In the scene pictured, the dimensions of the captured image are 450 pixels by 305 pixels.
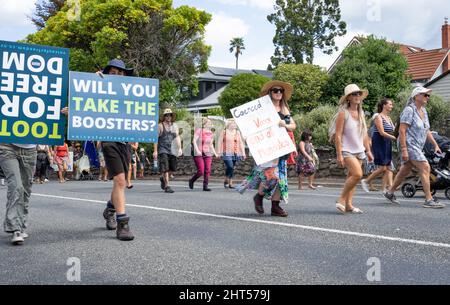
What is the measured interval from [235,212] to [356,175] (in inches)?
76.7

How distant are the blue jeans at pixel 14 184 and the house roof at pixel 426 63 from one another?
41519mm

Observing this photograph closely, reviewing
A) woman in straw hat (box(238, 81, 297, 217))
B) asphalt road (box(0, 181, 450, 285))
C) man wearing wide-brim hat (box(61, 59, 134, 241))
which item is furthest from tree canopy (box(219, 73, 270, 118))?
man wearing wide-brim hat (box(61, 59, 134, 241))

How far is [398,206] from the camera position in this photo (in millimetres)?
9391

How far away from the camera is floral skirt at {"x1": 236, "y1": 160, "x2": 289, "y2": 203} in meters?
7.76

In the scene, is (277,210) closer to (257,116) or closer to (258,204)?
(258,204)

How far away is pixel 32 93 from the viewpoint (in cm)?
594

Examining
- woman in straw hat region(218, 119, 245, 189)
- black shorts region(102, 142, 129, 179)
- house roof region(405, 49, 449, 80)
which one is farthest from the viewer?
house roof region(405, 49, 449, 80)

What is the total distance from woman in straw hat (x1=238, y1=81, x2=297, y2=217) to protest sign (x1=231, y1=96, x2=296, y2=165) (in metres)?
0.13

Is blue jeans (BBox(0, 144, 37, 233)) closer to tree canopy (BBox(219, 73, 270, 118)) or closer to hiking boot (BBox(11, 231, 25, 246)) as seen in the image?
hiking boot (BBox(11, 231, 25, 246))

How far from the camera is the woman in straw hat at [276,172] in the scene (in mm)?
7777

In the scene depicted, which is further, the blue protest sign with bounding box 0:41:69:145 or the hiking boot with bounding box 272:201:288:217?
the hiking boot with bounding box 272:201:288:217

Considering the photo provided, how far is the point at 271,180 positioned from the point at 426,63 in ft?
139
